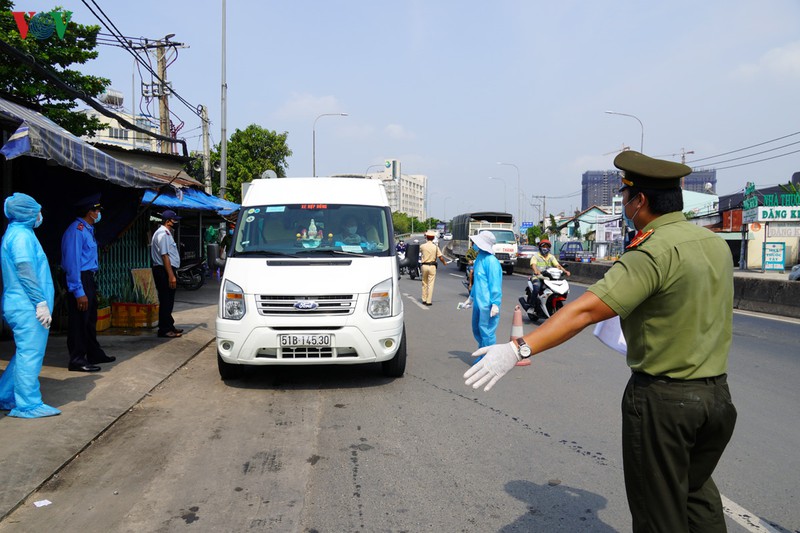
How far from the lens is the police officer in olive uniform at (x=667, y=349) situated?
232 cm

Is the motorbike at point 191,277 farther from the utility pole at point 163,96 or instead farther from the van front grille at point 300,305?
the van front grille at point 300,305

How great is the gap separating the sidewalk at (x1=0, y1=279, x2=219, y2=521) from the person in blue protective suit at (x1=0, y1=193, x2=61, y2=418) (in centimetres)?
22

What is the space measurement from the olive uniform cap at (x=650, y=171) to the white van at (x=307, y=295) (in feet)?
13.9

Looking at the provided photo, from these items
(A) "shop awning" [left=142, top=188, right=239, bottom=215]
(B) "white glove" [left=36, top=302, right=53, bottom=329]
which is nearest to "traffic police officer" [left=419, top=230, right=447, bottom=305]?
(A) "shop awning" [left=142, top=188, right=239, bottom=215]

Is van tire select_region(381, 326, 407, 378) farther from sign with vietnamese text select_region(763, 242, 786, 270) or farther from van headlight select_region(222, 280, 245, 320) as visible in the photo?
sign with vietnamese text select_region(763, 242, 786, 270)

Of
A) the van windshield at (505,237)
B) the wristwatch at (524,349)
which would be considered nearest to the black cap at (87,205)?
the wristwatch at (524,349)

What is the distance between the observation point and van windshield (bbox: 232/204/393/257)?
721 centimetres

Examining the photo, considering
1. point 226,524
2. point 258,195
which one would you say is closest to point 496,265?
point 258,195

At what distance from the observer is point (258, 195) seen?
780cm

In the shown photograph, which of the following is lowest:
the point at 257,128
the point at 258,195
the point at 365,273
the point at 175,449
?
the point at 175,449

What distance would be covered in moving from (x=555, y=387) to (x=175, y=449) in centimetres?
406

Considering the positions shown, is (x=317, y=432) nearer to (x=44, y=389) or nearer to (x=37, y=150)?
(x=44, y=389)

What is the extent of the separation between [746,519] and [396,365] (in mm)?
4076

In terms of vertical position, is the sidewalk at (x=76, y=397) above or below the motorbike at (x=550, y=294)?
below
